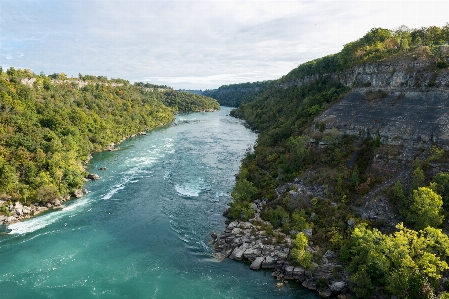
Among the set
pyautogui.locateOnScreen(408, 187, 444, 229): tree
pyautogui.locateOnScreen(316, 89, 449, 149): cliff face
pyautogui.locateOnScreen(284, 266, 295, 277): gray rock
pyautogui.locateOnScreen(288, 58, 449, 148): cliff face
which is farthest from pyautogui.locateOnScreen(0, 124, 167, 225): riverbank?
pyautogui.locateOnScreen(408, 187, 444, 229): tree

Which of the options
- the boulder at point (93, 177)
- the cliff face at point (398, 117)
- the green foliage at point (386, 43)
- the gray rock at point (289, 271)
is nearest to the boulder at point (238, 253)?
the gray rock at point (289, 271)

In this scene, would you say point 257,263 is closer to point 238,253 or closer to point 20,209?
point 238,253

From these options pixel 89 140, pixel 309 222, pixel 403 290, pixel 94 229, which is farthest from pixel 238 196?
pixel 89 140

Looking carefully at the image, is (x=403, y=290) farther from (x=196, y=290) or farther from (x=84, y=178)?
(x=84, y=178)

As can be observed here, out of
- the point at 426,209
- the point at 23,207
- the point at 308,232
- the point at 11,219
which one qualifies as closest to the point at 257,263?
the point at 308,232

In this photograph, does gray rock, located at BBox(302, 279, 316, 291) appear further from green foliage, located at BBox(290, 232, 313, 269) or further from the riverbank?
the riverbank

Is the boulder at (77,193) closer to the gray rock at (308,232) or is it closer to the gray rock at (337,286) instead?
the gray rock at (308,232)
